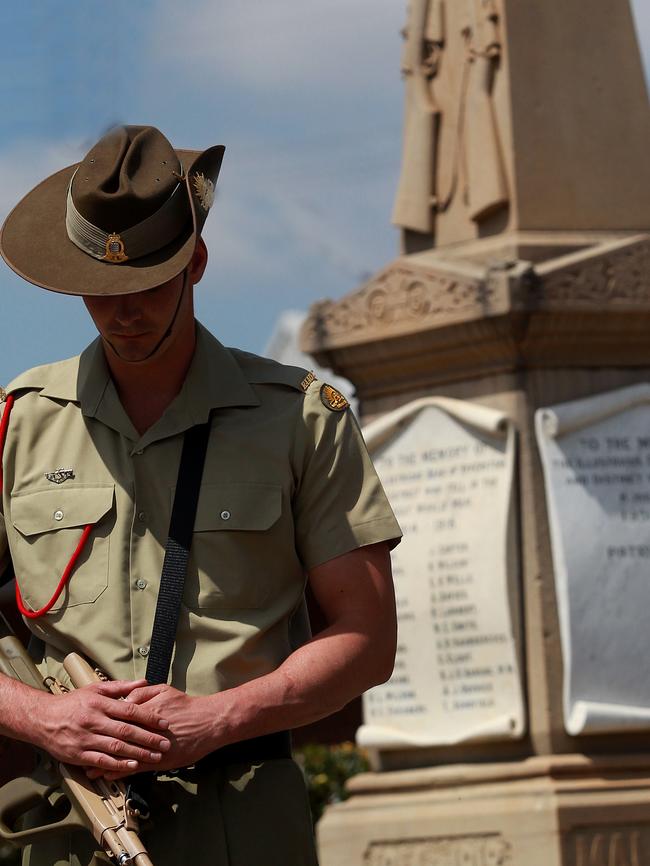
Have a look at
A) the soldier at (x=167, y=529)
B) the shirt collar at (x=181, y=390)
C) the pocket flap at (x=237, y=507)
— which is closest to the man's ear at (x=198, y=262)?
the soldier at (x=167, y=529)

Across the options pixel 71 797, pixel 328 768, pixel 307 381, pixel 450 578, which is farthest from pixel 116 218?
pixel 328 768

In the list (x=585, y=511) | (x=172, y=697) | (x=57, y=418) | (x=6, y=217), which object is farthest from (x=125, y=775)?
(x=585, y=511)

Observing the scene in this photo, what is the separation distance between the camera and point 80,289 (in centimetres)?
301

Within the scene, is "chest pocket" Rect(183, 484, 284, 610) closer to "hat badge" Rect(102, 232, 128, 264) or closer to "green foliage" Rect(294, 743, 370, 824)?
"hat badge" Rect(102, 232, 128, 264)

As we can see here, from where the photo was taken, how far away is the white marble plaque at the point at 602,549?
671 centimetres

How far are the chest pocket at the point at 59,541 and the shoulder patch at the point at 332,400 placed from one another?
0.41 meters

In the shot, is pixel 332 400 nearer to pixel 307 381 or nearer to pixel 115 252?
pixel 307 381

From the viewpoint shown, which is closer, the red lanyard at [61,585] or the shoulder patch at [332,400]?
the red lanyard at [61,585]

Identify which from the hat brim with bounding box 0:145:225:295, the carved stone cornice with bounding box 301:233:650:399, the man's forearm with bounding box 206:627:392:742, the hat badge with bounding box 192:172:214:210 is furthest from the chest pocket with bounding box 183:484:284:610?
the carved stone cornice with bounding box 301:233:650:399

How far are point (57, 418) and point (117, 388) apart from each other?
0.38 feet

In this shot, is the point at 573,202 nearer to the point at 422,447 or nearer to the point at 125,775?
the point at 422,447

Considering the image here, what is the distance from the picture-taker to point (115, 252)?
3.09 m

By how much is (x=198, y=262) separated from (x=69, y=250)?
0.77 ft

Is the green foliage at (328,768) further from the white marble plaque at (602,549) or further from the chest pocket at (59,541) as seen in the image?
the chest pocket at (59,541)
